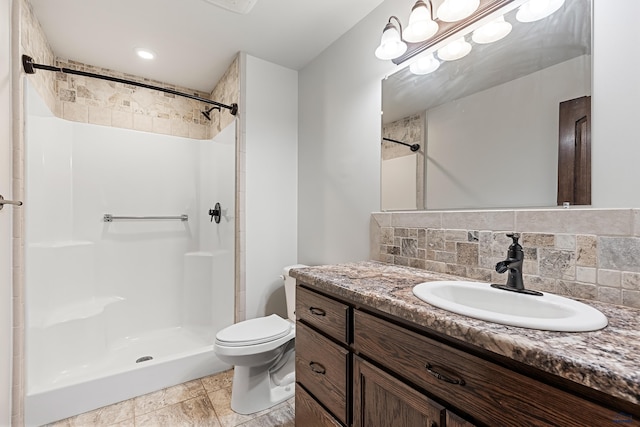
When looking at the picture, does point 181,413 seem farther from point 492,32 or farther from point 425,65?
point 492,32

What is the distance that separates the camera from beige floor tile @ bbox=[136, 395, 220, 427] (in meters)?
1.57

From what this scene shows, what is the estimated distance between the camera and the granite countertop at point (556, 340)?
0.46 metres

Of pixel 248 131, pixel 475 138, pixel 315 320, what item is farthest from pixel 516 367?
pixel 248 131

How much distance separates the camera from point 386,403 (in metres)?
0.87

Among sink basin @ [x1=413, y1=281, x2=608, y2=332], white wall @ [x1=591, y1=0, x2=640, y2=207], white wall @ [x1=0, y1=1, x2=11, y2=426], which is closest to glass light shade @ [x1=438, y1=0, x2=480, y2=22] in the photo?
white wall @ [x1=591, y1=0, x2=640, y2=207]

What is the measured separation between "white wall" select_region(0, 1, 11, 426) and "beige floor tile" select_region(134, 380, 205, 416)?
0.56 m

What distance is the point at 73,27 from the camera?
1.89 meters

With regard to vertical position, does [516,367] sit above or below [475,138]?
below

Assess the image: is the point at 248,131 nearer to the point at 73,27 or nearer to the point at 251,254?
the point at 251,254

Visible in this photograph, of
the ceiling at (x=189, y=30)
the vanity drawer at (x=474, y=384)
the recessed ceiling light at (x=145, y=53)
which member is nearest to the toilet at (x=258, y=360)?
the vanity drawer at (x=474, y=384)

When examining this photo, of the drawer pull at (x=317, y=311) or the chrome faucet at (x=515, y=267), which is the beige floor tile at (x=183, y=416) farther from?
the chrome faucet at (x=515, y=267)

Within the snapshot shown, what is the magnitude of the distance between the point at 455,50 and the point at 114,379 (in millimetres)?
2545

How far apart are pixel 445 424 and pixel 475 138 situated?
3.46 feet

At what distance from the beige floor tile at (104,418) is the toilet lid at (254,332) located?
2.15 ft
